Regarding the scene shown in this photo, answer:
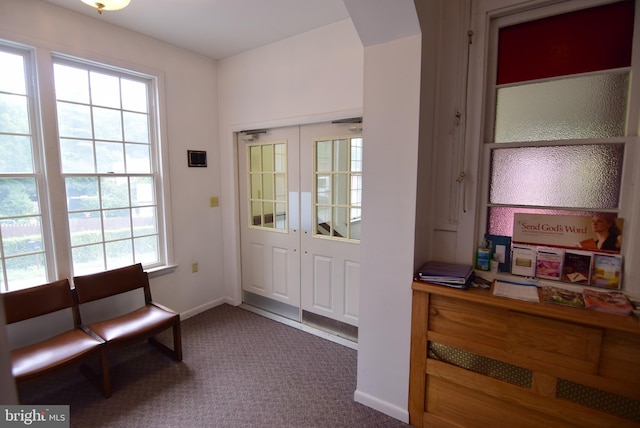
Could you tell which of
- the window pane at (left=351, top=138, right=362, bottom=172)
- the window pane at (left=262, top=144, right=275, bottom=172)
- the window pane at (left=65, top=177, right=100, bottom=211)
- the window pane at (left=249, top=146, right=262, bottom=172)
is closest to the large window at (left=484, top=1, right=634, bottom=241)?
the window pane at (left=351, top=138, right=362, bottom=172)

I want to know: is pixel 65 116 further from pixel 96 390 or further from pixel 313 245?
pixel 313 245

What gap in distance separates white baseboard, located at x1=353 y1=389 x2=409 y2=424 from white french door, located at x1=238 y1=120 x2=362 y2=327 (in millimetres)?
737

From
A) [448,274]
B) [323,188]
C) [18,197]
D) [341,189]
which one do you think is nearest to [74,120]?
→ [18,197]

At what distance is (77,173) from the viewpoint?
2504 millimetres

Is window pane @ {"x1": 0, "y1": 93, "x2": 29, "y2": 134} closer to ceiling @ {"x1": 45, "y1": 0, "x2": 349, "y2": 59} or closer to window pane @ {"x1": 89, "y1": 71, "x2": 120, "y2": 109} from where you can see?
window pane @ {"x1": 89, "y1": 71, "x2": 120, "y2": 109}

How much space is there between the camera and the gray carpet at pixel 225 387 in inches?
77.4

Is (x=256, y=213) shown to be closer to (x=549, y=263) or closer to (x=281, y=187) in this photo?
(x=281, y=187)

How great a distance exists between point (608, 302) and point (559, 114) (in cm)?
101

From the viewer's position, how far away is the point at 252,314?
11.1 feet

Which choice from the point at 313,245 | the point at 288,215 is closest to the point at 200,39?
the point at 288,215

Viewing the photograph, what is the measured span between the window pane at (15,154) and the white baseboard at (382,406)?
2.85 metres

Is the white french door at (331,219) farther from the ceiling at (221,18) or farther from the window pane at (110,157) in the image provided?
the window pane at (110,157)

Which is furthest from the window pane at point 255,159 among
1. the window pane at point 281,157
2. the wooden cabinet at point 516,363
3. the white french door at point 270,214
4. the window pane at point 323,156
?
the wooden cabinet at point 516,363

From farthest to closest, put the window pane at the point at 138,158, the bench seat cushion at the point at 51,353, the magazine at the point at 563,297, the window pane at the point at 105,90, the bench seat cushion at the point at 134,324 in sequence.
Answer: the window pane at the point at 138,158
the window pane at the point at 105,90
the bench seat cushion at the point at 134,324
the bench seat cushion at the point at 51,353
the magazine at the point at 563,297
